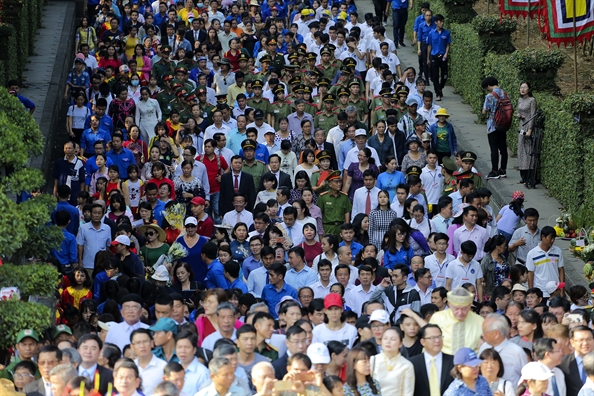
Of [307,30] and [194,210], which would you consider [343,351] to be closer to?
[194,210]

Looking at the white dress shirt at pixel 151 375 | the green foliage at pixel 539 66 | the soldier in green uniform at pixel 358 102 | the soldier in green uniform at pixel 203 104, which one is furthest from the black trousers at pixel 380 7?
the white dress shirt at pixel 151 375

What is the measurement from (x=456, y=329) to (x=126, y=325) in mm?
3639

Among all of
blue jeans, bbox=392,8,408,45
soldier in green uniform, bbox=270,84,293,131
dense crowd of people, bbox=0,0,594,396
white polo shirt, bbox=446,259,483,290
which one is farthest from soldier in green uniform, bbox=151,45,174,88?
white polo shirt, bbox=446,259,483,290

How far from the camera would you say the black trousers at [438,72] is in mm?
28391

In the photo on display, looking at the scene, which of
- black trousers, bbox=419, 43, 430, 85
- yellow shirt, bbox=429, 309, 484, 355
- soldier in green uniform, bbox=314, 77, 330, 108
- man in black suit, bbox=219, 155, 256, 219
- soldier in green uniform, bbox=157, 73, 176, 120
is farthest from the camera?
black trousers, bbox=419, 43, 430, 85

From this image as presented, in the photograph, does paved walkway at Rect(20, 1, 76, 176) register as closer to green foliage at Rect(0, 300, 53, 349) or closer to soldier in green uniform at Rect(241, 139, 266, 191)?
soldier in green uniform at Rect(241, 139, 266, 191)

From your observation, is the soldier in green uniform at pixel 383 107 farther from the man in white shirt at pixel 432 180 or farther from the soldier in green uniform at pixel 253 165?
the soldier in green uniform at pixel 253 165

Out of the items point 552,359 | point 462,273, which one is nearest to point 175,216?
point 462,273

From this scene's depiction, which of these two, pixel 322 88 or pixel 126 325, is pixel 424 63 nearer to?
pixel 322 88

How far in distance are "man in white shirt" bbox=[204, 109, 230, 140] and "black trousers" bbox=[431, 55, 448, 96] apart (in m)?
7.19

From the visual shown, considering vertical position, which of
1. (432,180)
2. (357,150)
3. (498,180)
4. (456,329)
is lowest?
(498,180)

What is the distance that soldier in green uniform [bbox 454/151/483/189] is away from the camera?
66.5ft

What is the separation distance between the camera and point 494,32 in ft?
88.5

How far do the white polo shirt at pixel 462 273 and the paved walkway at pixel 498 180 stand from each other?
2.56 m
